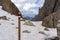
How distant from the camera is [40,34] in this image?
9281 mm

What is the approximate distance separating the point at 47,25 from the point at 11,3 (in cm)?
948

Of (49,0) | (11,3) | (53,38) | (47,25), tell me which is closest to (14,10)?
(11,3)

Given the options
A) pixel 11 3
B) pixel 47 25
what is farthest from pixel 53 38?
pixel 11 3

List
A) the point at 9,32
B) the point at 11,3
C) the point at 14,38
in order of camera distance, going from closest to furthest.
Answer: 1. the point at 14,38
2. the point at 9,32
3. the point at 11,3

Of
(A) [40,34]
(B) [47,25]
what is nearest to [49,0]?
(B) [47,25]

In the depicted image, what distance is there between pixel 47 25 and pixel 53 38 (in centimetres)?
433

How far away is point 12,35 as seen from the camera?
8.66 metres

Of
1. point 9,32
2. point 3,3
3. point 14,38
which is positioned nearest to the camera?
point 14,38

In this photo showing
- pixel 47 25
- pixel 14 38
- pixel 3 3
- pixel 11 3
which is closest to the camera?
pixel 14 38

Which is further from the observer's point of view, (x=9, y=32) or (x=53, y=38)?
(x=9, y=32)

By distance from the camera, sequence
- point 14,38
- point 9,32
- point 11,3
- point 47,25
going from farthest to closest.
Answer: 1. point 11,3
2. point 47,25
3. point 9,32
4. point 14,38

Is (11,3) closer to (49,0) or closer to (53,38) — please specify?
(49,0)

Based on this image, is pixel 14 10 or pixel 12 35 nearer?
pixel 12 35

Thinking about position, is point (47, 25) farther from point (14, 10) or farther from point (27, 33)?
point (14, 10)
